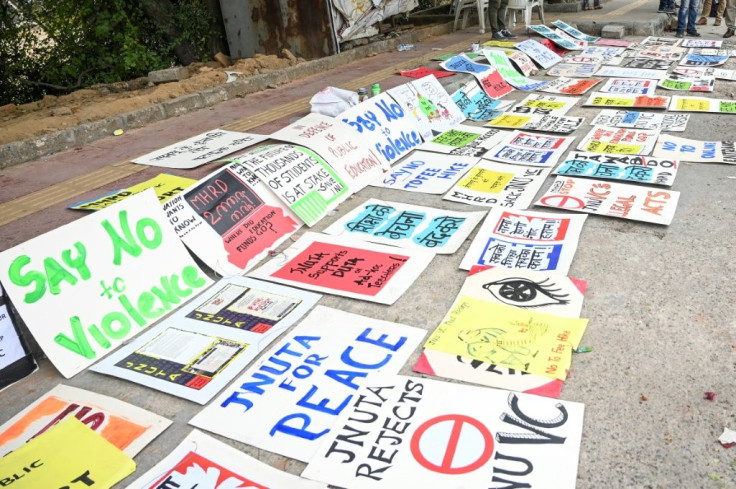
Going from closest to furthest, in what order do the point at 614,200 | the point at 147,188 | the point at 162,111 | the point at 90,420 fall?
the point at 90,420
the point at 614,200
the point at 147,188
the point at 162,111

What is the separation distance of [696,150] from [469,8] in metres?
6.35

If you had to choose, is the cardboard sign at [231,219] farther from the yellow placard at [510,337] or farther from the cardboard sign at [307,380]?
the yellow placard at [510,337]

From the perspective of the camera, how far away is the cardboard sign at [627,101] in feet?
14.6

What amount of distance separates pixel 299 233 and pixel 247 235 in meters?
0.27

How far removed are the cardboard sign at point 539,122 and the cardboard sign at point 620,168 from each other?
683 mm

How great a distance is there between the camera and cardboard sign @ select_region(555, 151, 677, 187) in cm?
303

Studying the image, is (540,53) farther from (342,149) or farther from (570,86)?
(342,149)

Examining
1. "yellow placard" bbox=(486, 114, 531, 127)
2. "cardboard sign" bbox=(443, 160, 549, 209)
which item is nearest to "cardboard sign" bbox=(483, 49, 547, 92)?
"yellow placard" bbox=(486, 114, 531, 127)

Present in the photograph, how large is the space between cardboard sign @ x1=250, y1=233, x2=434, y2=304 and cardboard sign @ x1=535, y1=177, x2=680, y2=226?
0.84 m

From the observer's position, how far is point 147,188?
299cm

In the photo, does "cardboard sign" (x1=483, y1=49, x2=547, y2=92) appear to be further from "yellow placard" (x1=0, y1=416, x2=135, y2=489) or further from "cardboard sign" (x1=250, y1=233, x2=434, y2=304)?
"yellow placard" (x1=0, y1=416, x2=135, y2=489)

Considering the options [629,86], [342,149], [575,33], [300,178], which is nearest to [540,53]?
[629,86]

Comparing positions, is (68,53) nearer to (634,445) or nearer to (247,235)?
(247,235)

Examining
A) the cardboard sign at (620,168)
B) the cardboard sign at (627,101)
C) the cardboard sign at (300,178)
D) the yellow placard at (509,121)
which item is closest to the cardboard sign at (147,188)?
the cardboard sign at (300,178)
